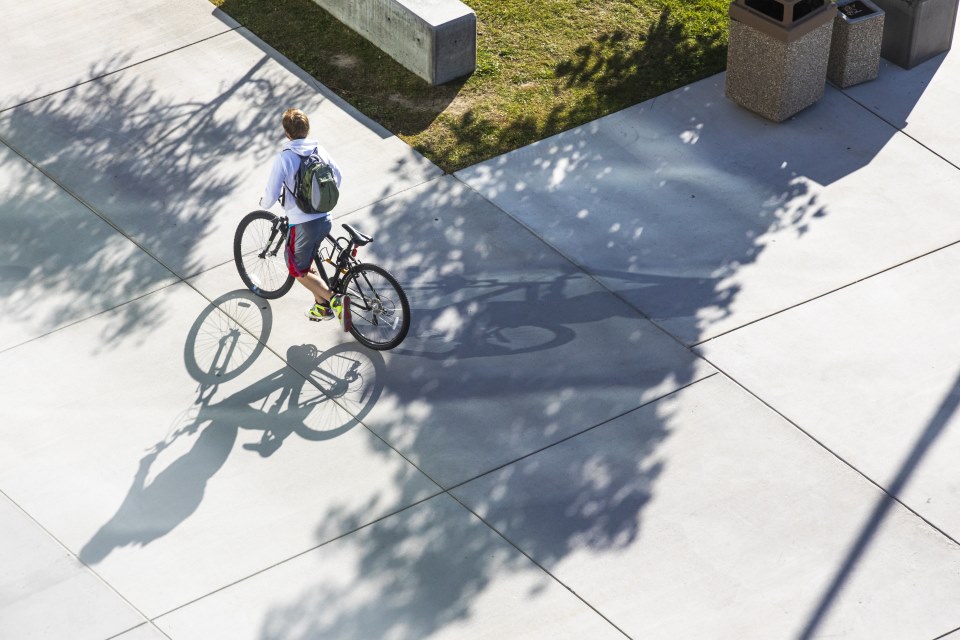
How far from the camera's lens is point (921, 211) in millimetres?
10680

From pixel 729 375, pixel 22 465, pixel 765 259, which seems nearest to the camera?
pixel 22 465

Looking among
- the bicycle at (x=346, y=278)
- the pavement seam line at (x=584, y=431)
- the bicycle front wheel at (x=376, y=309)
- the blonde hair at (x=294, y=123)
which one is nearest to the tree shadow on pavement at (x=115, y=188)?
the bicycle at (x=346, y=278)

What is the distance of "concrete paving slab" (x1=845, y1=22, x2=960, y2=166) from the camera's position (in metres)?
11.5

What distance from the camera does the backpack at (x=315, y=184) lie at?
8889 millimetres

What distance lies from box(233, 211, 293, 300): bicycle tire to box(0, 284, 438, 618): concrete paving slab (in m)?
0.32

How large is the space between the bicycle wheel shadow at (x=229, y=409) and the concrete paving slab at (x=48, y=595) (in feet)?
0.58

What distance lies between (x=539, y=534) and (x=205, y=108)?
5.44 metres

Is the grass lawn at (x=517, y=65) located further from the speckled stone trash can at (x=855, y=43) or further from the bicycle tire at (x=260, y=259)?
the bicycle tire at (x=260, y=259)

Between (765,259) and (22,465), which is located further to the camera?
(765,259)

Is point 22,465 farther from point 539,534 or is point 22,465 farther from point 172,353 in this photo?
point 539,534

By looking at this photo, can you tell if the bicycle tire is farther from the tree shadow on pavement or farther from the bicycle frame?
the tree shadow on pavement

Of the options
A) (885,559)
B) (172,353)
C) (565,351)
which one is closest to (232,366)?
(172,353)

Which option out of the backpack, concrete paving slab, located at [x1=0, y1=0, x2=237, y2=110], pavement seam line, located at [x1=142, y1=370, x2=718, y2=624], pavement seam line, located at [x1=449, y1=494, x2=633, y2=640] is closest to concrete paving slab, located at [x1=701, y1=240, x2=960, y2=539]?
pavement seam line, located at [x1=142, y1=370, x2=718, y2=624]

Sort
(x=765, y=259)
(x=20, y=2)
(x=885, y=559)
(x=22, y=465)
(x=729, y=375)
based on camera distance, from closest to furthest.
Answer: (x=885, y=559)
(x=22, y=465)
(x=729, y=375)
(x=765, y=259)
(x=20, y=2)
